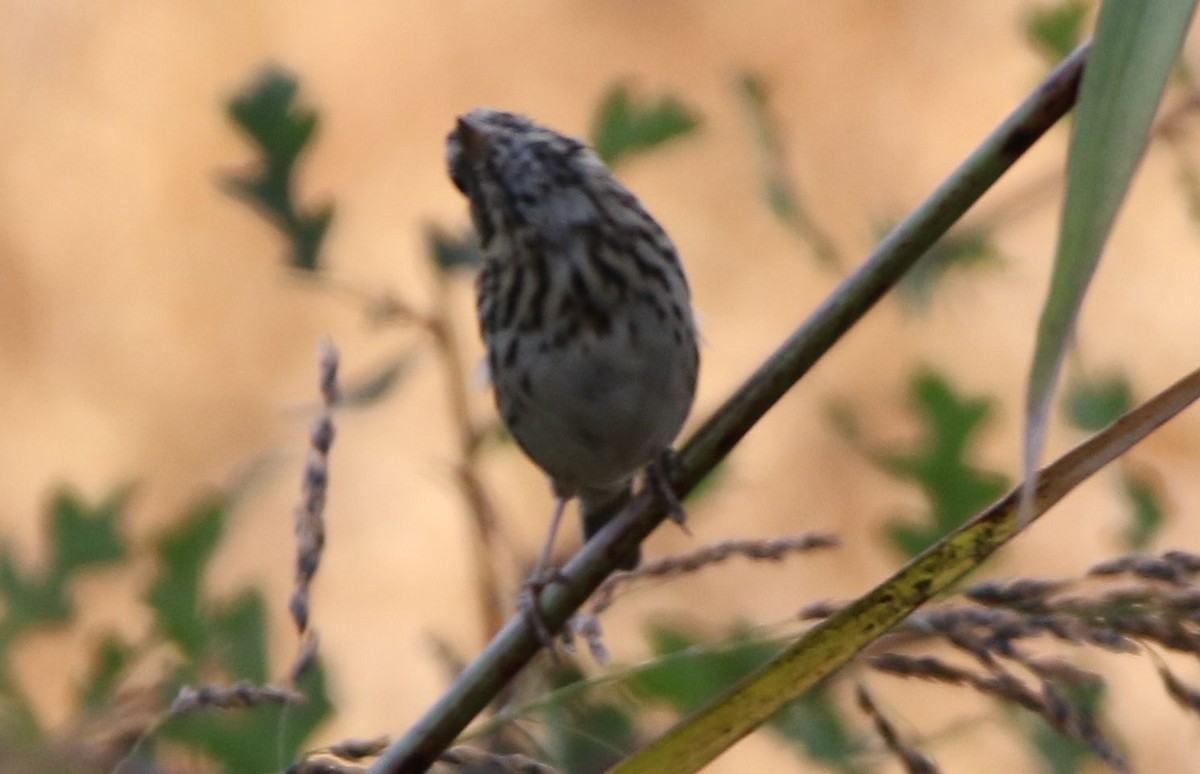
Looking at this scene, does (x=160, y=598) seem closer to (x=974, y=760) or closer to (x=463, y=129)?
(x=463, y=129)

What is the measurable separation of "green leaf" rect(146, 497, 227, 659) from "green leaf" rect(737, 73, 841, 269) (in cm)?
62

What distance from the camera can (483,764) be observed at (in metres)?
1.05

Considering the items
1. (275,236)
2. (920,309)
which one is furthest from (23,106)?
(920,309)

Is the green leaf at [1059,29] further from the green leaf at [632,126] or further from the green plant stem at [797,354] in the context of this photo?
the green plant stem at [797,354]

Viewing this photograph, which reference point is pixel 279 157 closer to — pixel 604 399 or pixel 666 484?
pixel 604 399

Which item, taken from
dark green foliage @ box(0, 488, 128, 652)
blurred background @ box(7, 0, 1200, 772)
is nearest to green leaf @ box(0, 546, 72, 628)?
dark green foliage @ box(0, 488, 128, 652)

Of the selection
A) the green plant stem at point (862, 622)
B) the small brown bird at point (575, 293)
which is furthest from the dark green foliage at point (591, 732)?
the green plant stem at point (862, 622)

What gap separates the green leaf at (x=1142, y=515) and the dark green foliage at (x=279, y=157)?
0.78m

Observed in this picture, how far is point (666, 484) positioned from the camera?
→ 1.23 m

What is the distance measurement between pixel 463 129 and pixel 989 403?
0.55m

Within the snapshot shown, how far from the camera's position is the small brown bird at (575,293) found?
203cm

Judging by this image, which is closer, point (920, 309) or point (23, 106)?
point (920, 309)

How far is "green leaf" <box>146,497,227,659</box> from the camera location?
1550 mm

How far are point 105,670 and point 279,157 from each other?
55 centimetres
